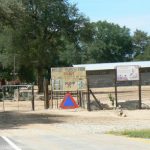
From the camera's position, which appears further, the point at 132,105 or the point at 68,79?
the point at 132,105

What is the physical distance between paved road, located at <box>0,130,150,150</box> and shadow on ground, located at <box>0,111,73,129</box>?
562 centimetres

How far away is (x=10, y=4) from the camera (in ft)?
107

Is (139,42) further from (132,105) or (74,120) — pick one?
(74,120)

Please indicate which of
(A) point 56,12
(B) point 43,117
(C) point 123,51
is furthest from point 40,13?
(C) point 123,51

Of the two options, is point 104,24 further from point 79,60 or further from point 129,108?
point 129,108

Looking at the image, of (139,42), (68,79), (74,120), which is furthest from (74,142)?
(139,42)

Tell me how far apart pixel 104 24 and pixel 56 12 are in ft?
301

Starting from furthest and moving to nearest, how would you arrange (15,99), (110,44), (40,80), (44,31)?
(110,44) < (40,80) < (44,31) < (15,99)

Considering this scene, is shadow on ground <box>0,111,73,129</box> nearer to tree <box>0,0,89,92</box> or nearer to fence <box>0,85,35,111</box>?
fence <box>0,85,35,111</box>

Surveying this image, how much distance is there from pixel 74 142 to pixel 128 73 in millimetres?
16077

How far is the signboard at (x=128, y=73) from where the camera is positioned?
31.7 m

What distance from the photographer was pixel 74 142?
53.3 feet

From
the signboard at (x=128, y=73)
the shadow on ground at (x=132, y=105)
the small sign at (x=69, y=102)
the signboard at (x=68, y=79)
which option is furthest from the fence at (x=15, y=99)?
the signboard at (x=128, y=73)

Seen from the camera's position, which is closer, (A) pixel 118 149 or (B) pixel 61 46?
(A) pixel 118 149
